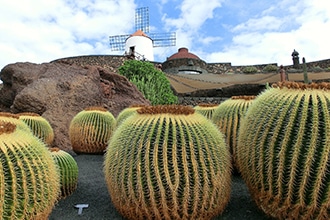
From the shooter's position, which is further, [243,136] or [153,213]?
[243,136]

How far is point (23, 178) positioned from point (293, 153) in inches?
67.4

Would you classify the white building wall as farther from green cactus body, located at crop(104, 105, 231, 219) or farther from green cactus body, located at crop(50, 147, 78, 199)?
green cactus body, located at crop(104, 105, 231, 219)

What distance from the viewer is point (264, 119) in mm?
2238

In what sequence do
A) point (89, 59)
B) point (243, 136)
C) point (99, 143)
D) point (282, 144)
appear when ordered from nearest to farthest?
point (282, 144) < point (243, 136) < point (99, 143) < point (89, 59)

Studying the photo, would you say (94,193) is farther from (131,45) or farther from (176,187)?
(131,45)

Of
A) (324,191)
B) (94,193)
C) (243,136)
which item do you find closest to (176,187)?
(243,136)

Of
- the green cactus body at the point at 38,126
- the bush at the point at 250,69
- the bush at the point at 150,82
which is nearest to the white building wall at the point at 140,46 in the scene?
the bush at the point at 250,69

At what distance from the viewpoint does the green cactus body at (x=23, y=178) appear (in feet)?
6.07

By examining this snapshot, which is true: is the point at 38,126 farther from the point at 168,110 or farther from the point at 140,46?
the point at 140,46

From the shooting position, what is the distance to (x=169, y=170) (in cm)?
216

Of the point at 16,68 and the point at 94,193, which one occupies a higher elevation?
the point at 16,68

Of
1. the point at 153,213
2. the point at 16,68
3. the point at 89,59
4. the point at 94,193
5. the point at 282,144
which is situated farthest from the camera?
the point at 89,59

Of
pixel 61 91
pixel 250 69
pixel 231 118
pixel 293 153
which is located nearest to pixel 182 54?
pixel 250 69

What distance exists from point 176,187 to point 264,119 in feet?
2.61
